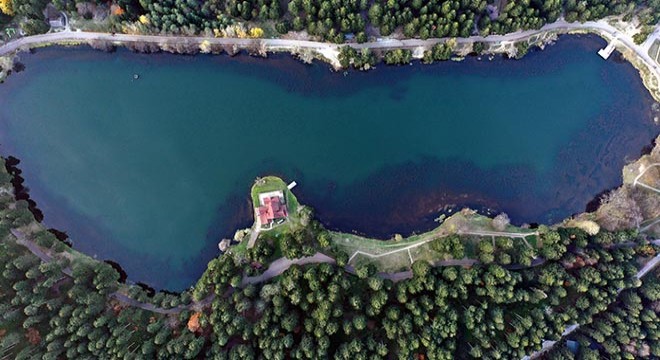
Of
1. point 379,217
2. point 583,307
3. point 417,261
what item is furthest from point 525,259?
point 379,217

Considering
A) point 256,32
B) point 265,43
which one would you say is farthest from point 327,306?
point 256,32

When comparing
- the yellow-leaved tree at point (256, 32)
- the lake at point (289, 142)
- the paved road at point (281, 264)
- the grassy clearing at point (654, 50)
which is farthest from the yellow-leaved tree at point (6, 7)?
the grassy clearing at point (654, 50)

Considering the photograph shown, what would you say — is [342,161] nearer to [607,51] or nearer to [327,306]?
[327,306]

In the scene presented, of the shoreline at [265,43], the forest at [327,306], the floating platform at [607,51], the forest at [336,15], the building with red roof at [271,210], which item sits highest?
the forest at [336,15]

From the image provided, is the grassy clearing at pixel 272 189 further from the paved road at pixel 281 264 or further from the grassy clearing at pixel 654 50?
the grassy clearing at pixel 654 50

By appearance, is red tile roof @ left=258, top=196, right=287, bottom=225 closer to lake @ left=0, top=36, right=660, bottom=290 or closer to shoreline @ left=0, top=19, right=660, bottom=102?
lake @ left=0, top=36, right=660, bottom=290

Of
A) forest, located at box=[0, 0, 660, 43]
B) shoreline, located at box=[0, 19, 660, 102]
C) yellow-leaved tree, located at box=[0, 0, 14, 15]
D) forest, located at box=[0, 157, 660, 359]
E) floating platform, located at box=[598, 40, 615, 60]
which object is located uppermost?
yellow-leaved tree, located at box=[0, 0, 14, 15]

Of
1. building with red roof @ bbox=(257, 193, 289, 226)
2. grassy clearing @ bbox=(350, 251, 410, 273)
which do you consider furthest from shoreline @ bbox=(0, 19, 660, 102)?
grassy clearing @ bbox=(350, 251, 410, 273)
